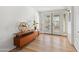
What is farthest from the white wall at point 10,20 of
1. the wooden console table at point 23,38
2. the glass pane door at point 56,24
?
the glass pane door at point 56,24

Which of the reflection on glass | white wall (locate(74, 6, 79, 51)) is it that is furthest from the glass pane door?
white wall (locate(74, 6, 79, 51))

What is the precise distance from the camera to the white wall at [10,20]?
1.49m

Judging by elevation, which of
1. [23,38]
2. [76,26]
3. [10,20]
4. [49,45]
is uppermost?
[10,20]

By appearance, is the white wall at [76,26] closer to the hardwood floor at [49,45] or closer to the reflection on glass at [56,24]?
the hardwood floor at [49,45]

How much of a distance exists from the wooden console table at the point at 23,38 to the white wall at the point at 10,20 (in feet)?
0.25

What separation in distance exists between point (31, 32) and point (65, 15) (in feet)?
1.91

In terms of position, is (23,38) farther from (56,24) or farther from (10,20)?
(56,24)

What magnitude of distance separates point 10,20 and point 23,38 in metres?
0.33

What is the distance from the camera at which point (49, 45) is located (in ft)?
5.20

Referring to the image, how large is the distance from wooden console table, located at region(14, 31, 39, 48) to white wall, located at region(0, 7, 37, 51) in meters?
0.08

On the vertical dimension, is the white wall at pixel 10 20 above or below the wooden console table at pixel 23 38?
above

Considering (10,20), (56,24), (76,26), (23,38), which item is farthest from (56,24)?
(10,20)
